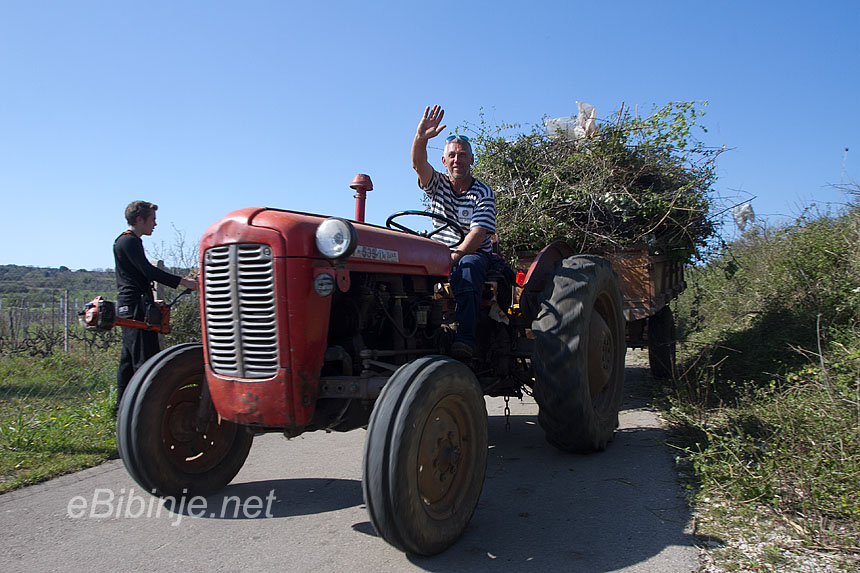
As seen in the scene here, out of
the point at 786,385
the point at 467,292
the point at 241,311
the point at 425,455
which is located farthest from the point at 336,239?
the point at 786,385

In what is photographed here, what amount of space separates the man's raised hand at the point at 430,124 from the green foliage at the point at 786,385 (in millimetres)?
2629

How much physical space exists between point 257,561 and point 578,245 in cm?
463

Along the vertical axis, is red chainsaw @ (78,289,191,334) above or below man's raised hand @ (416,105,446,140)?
below

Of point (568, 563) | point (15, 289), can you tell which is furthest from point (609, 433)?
point (15, 289)

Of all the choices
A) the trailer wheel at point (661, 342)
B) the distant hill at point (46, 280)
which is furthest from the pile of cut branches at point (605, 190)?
the distant hill at point (46, 280)

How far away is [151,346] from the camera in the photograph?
491 centimetres

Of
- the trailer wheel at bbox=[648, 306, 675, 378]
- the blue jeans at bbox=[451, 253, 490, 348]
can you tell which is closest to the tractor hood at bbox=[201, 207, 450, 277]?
the blue jeans at bbox=[451, 253, 490, 348]

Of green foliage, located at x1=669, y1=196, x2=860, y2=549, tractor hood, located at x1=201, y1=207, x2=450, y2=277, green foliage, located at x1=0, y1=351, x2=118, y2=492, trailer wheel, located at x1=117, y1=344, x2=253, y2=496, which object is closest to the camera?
tractor hood, located at x1=201, y1=207, x2=450, y2=277

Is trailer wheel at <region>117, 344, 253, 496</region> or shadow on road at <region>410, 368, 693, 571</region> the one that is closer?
shadow on road at <region>410, 368, 693, 571</region>

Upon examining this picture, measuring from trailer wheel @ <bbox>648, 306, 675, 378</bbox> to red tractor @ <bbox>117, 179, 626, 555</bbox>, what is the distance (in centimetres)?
345

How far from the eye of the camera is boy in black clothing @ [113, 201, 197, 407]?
Result: 4844 millimetres

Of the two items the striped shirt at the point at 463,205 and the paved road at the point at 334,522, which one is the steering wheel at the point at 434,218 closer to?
the striped shirt at the point at 463,205

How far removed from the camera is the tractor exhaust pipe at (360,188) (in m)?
4.30

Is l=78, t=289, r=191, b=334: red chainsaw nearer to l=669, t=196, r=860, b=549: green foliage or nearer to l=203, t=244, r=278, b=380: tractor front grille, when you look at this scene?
l=203, t=244, r=278, b=380: tractor front grille
